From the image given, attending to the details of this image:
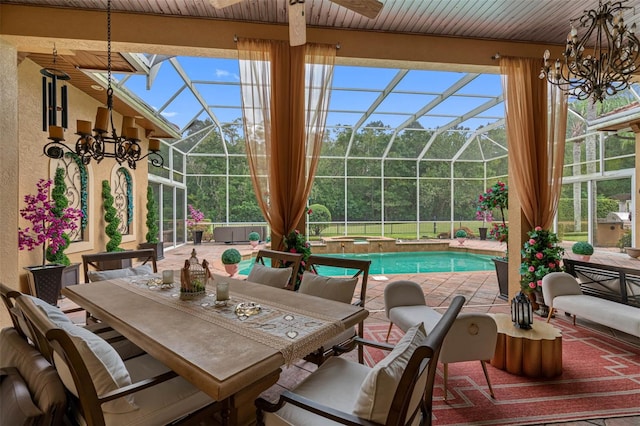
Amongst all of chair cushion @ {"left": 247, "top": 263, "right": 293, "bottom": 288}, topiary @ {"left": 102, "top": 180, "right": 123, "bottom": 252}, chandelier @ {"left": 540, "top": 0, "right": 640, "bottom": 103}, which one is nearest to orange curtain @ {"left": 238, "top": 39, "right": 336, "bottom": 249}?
chair cushion @ {"left": 247, "top": 263, "right": 293, "bottom": 288}

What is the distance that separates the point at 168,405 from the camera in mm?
1366

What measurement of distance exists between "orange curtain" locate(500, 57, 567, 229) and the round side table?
6.37ft

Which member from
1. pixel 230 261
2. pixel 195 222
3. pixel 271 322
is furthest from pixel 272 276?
pixel 195 222

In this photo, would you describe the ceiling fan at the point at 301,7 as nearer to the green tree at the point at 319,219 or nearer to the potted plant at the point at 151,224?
the potted plant at the point at 151,224

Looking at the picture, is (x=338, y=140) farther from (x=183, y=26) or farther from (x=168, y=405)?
(x=168, y=405)

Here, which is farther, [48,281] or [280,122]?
[48,281]

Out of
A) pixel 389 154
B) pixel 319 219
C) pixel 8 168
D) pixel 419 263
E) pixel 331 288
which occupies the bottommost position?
pixel 419 263

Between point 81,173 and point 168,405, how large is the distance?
201 inches

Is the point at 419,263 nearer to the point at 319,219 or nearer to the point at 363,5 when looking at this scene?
the point at 319,219

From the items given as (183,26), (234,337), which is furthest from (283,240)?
(183,26)

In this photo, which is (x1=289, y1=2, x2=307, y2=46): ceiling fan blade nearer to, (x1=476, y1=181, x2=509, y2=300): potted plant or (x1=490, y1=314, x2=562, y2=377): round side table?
(x1=490, y1=314, x2=562, y2=377): round side table

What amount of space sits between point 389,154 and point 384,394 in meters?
10.2

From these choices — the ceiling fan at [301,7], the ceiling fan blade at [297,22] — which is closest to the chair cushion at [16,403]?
the ceiling fan at [301,7]

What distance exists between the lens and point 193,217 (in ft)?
33.8
